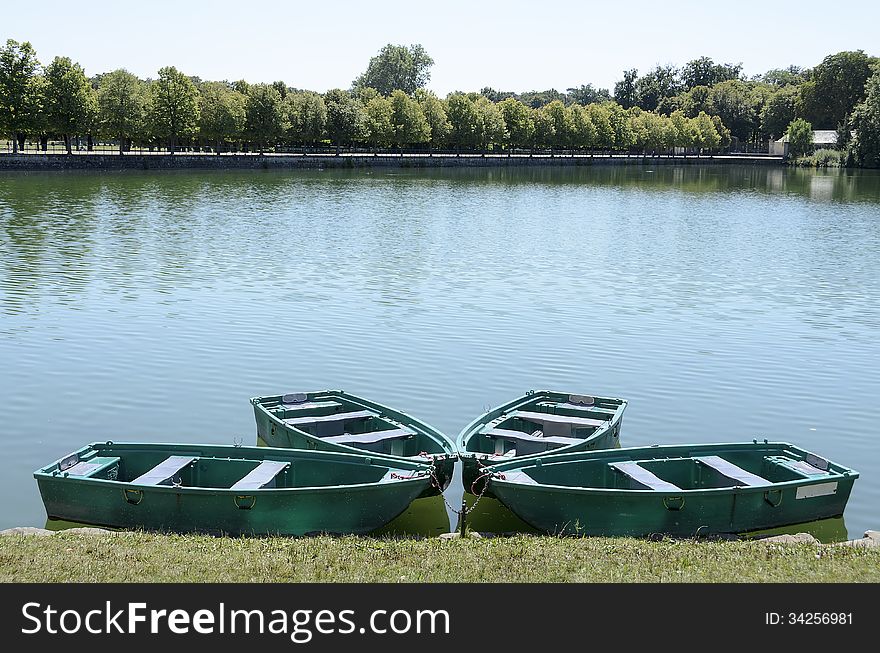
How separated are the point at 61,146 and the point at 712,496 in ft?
480

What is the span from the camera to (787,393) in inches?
953

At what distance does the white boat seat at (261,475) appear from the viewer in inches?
602

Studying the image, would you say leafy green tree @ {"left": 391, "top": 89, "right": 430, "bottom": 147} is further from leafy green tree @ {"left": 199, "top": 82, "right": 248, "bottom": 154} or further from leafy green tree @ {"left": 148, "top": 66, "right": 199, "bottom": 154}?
leafy green tree @ {"left": 148, "top": 66, "right": 199, "bottom": 154}

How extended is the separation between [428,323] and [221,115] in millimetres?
99250

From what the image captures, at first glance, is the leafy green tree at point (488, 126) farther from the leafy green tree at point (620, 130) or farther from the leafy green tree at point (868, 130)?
the leafy green tree at point (868, 130)

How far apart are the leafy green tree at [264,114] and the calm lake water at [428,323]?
62612 millimetres

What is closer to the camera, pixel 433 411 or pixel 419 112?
pixel 433 411

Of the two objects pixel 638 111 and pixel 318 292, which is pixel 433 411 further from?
pixel 638 111

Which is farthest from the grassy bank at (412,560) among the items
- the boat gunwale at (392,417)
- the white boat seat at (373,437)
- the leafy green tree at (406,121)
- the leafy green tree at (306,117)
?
the leafy green tree at (406,121)

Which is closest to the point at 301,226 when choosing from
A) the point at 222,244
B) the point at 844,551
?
the point at 222,244

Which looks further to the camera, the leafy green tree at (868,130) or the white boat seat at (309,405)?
the leafy green tree at (868,130)

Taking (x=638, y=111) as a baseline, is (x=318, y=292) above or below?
below

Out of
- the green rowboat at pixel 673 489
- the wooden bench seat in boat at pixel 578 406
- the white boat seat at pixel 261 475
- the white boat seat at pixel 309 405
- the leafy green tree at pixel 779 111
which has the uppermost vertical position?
the leafy green tree at pixel 779 111

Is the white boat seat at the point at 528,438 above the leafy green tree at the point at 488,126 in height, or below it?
below
